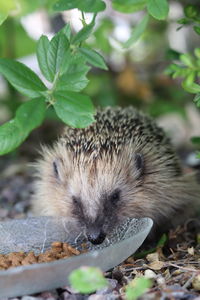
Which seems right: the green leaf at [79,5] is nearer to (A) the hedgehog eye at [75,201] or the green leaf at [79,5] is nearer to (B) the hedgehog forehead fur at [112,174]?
(B) the hedgehog forehead fur at [112,174]

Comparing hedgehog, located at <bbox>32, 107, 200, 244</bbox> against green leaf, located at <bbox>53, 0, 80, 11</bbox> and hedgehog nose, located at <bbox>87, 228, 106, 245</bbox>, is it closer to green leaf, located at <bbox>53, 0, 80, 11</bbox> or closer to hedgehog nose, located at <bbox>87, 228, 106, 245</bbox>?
hedgehog nose, located at <bbox>87, 228, 106, 245</bbox>

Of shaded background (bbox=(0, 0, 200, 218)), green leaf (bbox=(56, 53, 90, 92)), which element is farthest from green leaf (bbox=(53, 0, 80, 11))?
shaded background (bbox=(0, 0, 200, 218))

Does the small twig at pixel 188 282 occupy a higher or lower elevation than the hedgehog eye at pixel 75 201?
lower

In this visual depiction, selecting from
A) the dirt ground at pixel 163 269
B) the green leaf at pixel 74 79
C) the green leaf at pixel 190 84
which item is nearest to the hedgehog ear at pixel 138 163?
the dirt ground at pixel 163 269

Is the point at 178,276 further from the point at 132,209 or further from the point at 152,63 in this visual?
the point at 152,63

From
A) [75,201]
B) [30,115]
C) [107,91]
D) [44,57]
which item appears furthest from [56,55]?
[107,91]

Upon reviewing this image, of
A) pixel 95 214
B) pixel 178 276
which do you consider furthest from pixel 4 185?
pixel 178 276

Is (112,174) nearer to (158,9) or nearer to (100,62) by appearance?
(100,62)
